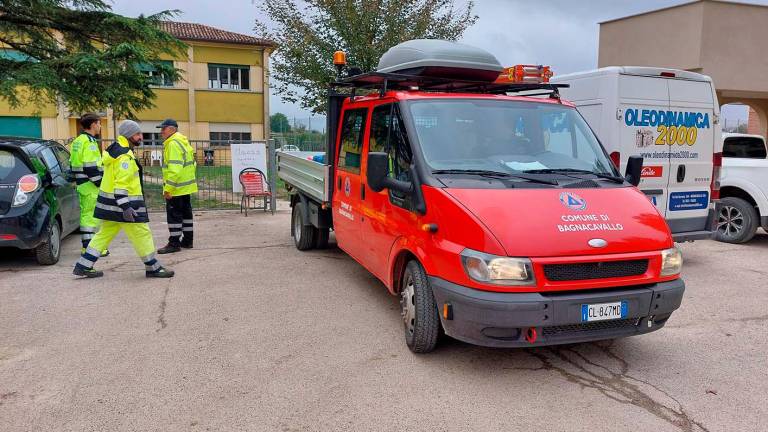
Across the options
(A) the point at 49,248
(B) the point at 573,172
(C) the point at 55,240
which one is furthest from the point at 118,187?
(B) the point at 573,172

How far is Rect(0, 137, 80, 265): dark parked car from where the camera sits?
6.65 metres

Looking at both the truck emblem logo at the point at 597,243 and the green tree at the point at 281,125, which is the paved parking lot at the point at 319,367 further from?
the green tree at the point at 281,125

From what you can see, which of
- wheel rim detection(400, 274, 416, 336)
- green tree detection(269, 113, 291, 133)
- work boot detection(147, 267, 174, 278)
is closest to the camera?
wheel rim detection(400, 274, 416, 336)

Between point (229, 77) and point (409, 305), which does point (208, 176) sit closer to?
point (409, 305)

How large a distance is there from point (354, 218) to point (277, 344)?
164 centimetres

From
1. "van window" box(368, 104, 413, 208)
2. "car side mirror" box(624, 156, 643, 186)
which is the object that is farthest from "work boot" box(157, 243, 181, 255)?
"car side mirror" box(624, 156, 643, 186)

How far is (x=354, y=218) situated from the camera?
19.1 ft

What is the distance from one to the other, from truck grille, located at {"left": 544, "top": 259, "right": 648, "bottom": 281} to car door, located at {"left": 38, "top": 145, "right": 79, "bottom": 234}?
6524 mm

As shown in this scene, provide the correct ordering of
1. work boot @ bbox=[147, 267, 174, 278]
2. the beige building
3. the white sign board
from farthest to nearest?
1. the beige building
2. the white sign board
3. work boot @ bbox=[147, 267, 174, 278]

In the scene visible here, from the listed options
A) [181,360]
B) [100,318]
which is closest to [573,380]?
[181,360]

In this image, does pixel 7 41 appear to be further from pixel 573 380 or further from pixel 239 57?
pixel 239 57

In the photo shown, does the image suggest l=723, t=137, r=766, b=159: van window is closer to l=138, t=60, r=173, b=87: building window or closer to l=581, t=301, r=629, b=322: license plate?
l=581, t=301, r=629, b=322: license plate

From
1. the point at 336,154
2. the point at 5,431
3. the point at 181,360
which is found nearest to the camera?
the point at 5,431

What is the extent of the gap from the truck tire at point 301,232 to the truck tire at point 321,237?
0.05 meters
